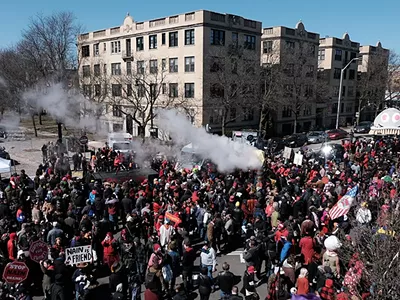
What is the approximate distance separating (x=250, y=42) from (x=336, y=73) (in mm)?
21199

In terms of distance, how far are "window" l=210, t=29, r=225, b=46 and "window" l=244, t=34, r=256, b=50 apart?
10.6ft

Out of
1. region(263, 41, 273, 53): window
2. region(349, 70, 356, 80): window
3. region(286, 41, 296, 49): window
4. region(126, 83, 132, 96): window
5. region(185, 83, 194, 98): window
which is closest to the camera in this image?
region(126, 83, 132, 96): window

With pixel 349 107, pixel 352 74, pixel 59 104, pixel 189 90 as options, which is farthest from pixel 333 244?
pixel 352 74

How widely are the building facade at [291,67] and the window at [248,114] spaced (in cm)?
279

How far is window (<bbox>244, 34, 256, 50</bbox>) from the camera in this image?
40.7 metres

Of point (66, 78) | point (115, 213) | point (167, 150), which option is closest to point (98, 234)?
point (115, 213)

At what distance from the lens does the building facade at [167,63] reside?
35656mm

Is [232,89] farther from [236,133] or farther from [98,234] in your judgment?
[98,234]

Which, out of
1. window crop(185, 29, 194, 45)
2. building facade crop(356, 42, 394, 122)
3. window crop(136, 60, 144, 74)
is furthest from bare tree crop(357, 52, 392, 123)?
window crop(136, 60, 144, 74)

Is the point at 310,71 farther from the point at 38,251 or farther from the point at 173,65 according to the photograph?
the point at 38,251

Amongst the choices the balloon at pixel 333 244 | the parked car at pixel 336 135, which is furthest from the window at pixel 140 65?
the balloon at pixel 333 244

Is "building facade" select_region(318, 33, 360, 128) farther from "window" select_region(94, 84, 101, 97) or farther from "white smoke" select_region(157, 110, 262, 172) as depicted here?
"white smoke" select_region(157, 110, 262, 172)

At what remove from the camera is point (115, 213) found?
13.0 m

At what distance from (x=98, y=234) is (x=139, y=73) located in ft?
92.5
